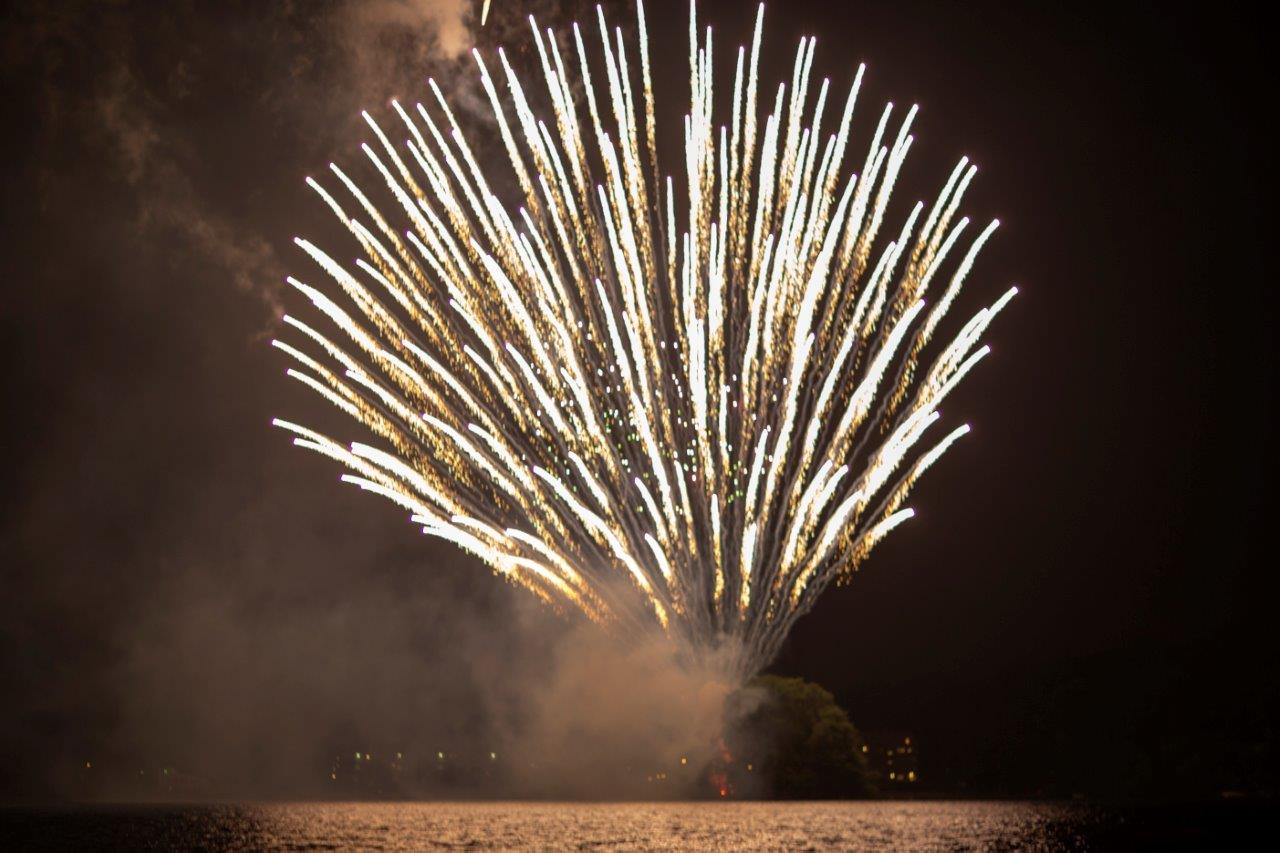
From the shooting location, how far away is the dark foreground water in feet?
163

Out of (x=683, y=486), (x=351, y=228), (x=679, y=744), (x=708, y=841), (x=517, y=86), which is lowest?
(x=708, y=841)

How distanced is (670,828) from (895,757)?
9042cm

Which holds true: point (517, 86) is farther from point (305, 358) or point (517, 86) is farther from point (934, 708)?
point (934, 708)

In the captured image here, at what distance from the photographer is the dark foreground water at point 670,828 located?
49656 mm

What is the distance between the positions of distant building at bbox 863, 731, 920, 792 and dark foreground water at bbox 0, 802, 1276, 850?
49.9 m

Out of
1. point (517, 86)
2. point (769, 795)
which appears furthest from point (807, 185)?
point (769, 795)

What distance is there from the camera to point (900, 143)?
38281mm

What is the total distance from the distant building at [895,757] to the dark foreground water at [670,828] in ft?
164

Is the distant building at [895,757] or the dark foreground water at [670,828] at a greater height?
the distant building at [895,757]

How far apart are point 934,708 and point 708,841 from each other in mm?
97867

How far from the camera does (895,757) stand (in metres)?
142

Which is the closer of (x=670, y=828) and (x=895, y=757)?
(x=670, y=828)

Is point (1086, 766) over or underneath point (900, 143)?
underneath

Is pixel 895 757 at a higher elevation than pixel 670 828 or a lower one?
higher
